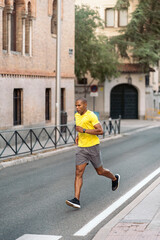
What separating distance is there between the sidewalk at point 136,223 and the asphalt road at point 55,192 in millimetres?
283

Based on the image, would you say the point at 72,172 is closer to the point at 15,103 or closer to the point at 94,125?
the point at 94,125

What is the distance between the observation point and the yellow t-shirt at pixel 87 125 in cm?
933

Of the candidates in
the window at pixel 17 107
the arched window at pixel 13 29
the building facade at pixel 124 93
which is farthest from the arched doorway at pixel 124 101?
the arched window at pixel 13 29

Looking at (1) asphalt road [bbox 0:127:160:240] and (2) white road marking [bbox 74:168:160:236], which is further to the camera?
(1) asphalt road [bbox 0:127:160:240]

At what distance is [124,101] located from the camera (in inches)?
1805

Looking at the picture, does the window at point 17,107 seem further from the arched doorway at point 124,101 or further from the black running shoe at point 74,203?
the arched doorway at point 124,101

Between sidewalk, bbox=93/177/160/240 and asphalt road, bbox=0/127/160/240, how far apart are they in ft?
0.93

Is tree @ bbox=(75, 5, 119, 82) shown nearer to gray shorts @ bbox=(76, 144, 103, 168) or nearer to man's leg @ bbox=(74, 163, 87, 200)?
gray shorts @ bbox=(76, 144, 103, 168)

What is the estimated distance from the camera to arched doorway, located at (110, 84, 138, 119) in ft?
151

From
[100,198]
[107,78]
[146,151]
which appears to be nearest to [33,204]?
[100,198]

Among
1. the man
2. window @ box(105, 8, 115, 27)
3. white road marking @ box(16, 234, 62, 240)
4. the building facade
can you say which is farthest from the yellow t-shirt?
window @ box(105, 8, 115, 27)

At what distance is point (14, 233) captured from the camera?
25.1 ft

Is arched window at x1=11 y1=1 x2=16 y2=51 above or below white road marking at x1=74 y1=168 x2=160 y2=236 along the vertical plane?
above

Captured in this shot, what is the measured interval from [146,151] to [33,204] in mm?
10892
